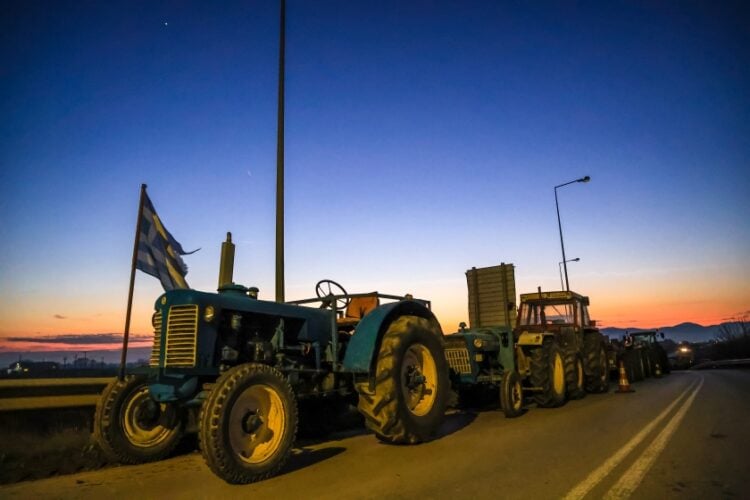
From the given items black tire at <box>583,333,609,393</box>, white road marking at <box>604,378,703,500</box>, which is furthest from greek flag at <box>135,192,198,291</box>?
black tire at <box>583,333,609,393</box>

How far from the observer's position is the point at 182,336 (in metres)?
4.55

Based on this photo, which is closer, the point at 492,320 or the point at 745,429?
the point at 745,429

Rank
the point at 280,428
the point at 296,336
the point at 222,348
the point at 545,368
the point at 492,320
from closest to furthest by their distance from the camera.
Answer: the point at 280,428 → the point at 222,348 → the point at 296,336 → the point at 545,368 → the point at 492,320

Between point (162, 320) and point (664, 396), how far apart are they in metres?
10.8

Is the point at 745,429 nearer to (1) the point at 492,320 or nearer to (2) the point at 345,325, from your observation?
(2) the point at 345,325

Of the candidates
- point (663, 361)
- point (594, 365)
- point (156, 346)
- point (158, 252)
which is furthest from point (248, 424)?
point (663, 361)

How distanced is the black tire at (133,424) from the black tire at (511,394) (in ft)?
16.8

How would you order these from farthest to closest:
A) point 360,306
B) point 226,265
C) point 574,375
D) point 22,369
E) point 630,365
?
point 22,369 < point 630,365 < point 574,375 < point 360,306 < point 226,265

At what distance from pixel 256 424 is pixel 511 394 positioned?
205 inches

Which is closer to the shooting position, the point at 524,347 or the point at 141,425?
the point at 141,425

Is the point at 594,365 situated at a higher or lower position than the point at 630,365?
higher

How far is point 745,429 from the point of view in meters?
6.21

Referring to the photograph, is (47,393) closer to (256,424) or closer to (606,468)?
(256,424)

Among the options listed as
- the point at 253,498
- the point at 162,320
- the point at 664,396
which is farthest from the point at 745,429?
the point at 162,320
